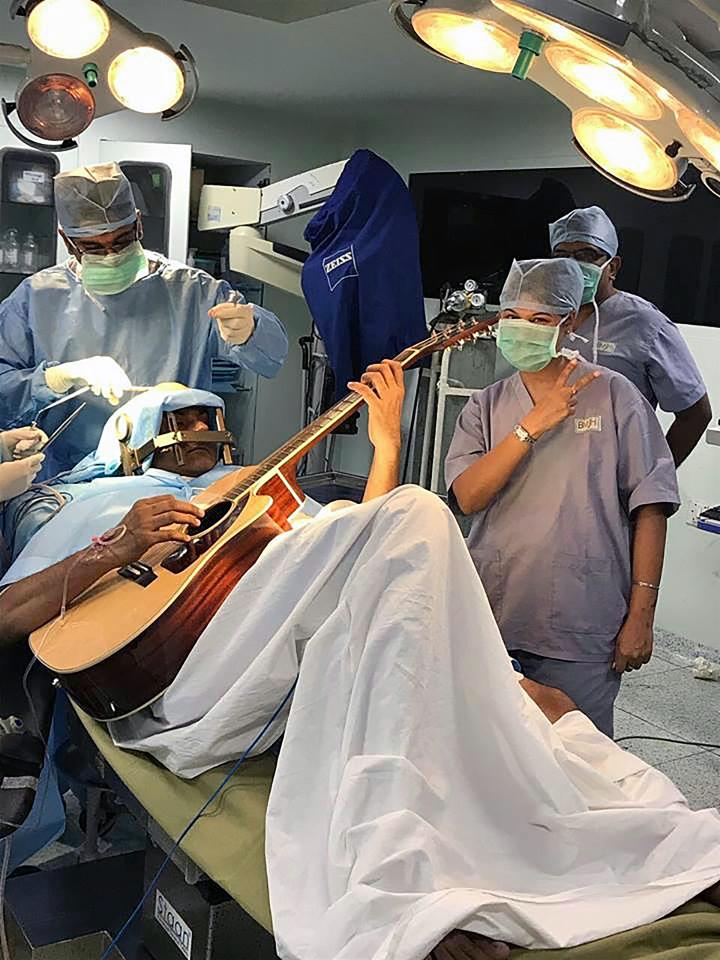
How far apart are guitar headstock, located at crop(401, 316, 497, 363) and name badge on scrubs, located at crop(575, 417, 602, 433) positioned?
324 mm

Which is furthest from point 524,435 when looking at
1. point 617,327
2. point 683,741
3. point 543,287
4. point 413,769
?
point 683,741

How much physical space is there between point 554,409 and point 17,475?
0.95 m

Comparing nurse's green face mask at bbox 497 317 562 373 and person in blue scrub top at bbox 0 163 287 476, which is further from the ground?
nurse's green face mask at bbox 497 317 562 373

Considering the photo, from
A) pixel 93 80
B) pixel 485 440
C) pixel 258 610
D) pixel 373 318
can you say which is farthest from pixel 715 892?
pixel 93 80

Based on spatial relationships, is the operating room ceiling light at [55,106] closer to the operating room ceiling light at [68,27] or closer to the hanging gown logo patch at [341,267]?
the operating room ceiling light at [68,27]

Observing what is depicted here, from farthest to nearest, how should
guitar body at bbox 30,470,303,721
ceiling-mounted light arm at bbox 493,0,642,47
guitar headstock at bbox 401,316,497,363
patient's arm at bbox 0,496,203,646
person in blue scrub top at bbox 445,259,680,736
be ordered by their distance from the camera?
guitar headstock at bbox 401,316,497,363
person in blue scrub top at bbox 445,259,680,736
patient's arm at bbox 0,496,203,646
guitar body at bbox 30,470,303,721
ceiling-mounted light arm at bbox 493,0,642,47

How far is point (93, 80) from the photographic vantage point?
5.71 ft

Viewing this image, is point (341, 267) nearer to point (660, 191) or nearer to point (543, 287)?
point (543, 287)

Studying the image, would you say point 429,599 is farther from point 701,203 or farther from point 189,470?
point 701,203

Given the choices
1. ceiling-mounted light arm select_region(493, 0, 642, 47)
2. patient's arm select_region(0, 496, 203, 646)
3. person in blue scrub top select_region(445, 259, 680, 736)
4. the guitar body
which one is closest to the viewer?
ceiling-mounted light arm select_region(493, 0, 642, 47)

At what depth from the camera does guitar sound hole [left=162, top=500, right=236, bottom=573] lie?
1.73m

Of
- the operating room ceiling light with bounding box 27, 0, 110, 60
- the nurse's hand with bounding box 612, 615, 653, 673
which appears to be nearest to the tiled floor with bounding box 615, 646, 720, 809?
the nurse's hand with bounding box 612, 615, 653, 673

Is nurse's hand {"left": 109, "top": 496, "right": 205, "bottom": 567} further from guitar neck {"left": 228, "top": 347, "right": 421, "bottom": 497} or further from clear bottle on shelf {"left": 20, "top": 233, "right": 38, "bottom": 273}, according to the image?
clear bottle on shelf {"left": 20, "top": 233, "right": 38, "bottom": 273}

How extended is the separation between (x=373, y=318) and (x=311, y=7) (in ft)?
2.29
